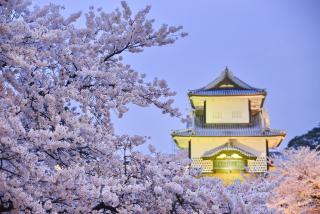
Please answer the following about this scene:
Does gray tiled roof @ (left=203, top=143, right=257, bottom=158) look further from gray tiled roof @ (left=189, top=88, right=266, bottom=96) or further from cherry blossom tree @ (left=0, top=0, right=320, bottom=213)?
cherry blossom tree @ (left=0, top=0, right=320, bottom=213)

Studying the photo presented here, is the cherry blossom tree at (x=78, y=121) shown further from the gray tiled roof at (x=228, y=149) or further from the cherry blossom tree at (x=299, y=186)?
the gray tiled roof at (x=228, y=149)

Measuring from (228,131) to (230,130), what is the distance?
0.71 ft

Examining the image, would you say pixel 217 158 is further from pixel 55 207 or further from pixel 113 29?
pixel 55 207

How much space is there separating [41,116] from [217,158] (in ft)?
71.3

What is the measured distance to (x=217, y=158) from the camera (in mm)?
25375

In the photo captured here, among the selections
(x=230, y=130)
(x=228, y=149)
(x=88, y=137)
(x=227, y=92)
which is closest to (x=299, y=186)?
(x=88, y=137)

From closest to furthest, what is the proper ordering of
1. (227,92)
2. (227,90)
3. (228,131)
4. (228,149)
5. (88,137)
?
(88,137) → (228,149) → (228,131) → (227,92) → (227,90)

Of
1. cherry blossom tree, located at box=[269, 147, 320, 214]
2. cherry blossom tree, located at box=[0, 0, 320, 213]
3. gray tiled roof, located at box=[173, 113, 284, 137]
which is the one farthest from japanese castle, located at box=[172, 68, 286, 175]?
cherry blossom tree, located at box=[0, 0, 320, 213]

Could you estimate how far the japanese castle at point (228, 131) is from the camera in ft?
83.3

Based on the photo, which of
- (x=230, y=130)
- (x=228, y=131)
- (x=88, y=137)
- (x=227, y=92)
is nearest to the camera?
(x=88, y=137)

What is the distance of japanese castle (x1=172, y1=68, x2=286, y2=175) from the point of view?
2539 cm

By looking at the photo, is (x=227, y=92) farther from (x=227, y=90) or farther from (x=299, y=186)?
(x=299, y=186)

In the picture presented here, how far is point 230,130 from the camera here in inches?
1044

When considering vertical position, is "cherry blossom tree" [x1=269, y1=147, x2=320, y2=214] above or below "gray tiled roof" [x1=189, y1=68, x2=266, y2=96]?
below
